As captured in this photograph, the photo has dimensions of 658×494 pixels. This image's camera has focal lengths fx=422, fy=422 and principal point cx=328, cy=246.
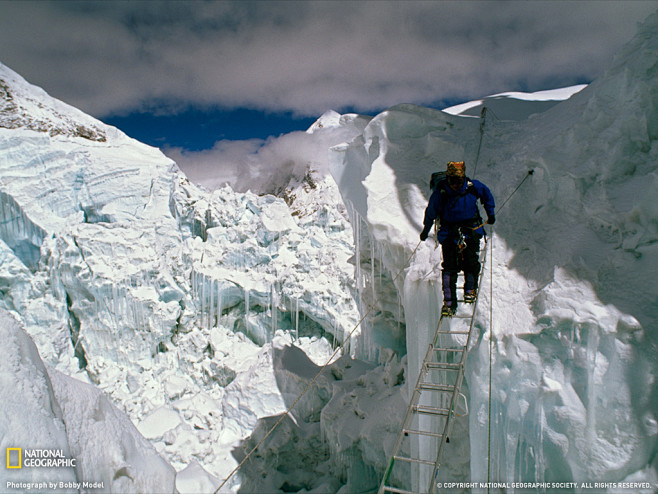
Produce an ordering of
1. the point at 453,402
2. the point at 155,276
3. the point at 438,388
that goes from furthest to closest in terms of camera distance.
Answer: the point at 155,276, the point at 438,388, the point at 453,402

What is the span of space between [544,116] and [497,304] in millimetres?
3302

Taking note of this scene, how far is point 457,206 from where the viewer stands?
3551 mm

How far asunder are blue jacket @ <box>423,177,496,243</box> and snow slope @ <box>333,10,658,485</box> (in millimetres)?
837

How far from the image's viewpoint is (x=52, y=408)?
6.94 ft

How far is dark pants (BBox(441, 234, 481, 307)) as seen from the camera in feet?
11.7

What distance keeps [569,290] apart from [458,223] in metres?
1.09

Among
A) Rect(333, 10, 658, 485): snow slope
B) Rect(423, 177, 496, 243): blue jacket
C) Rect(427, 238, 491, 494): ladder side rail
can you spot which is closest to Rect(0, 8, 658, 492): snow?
Rect(333, 10, 658, 485): snow slope

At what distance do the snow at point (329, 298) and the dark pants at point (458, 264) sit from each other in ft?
1.23

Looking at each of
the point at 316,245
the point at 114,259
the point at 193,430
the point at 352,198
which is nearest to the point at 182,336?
the point at 114,259

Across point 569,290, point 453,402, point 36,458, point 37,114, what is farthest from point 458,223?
point 37,114

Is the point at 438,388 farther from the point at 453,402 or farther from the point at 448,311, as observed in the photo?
the point at 448,311

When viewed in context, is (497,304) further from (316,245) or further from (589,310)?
(316,245)

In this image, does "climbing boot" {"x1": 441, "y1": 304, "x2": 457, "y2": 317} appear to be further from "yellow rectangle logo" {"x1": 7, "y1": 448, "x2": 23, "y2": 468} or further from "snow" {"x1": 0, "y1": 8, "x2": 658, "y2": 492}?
"yellow rectangle logo" {"x1": 7, "y1": 448, "x2": 23, "y2": 468}

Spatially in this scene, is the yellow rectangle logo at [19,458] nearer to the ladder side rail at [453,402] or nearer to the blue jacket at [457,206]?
the ladder side rail at [453,402]
